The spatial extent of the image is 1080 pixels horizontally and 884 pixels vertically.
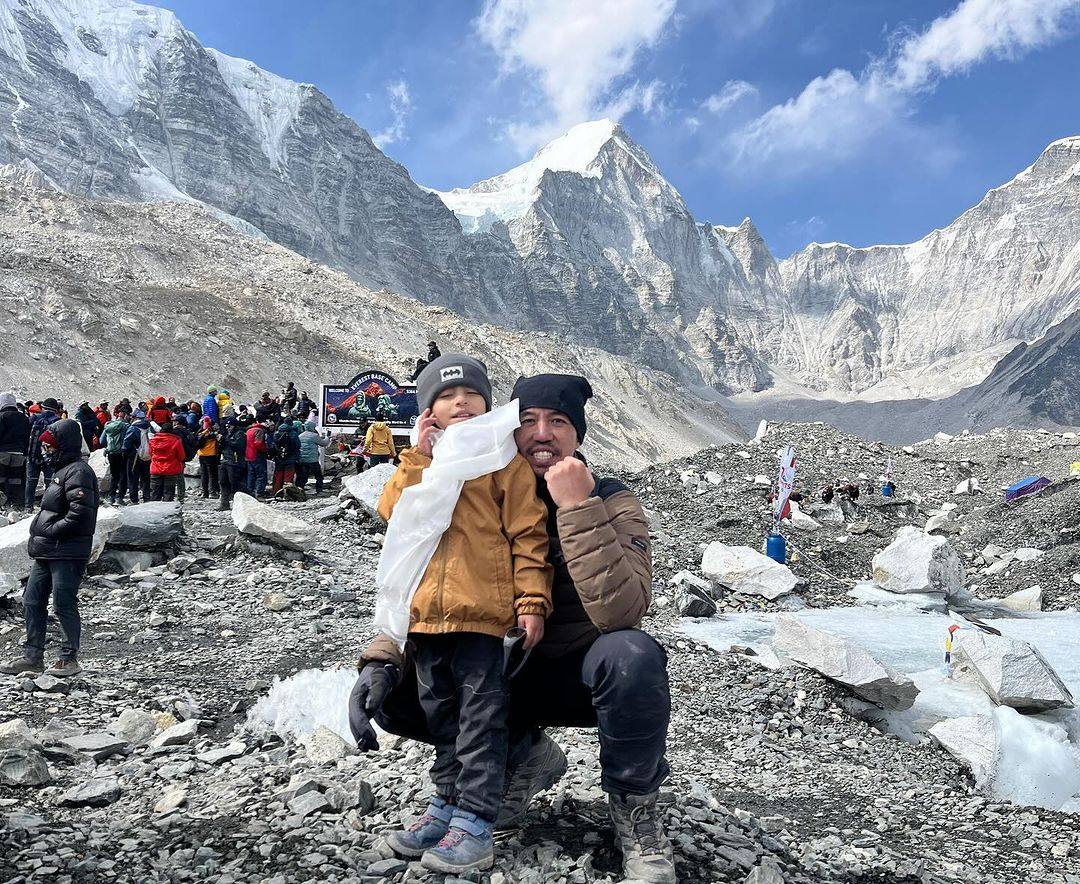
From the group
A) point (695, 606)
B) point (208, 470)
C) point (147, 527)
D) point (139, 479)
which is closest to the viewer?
point (695, 606)

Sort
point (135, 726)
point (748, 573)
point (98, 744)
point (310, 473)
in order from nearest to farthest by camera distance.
A: point (98, 744)
point (135, 726)
point (748, 573)
point (310, 473)

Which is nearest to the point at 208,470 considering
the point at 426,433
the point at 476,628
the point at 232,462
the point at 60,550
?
the point at 232,462

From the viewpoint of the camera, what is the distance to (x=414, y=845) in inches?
109

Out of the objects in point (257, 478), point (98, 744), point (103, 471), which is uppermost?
point (103, 471)

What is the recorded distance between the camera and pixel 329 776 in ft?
12.1

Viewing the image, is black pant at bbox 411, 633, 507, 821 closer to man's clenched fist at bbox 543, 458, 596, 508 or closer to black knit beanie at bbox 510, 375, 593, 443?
man's clenched fist at bbox 543, 458, 596, 508

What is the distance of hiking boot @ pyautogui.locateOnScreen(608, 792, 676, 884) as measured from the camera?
2580 mm

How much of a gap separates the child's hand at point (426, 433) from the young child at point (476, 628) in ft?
0.43

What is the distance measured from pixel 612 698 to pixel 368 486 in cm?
1001

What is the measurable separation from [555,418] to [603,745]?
45.1 inches

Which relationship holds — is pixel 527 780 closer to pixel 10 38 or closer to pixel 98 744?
pixel 98 744

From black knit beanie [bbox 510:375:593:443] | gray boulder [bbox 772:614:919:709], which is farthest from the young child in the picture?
gray boulder [bbox 772:614:919:709]

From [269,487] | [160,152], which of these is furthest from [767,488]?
[160,152]

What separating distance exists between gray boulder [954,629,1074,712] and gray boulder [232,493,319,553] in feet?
24.7
